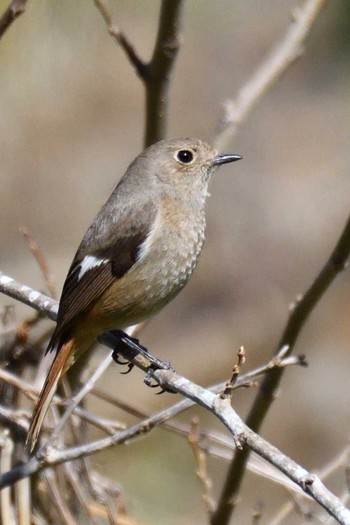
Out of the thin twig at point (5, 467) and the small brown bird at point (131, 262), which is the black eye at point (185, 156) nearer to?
the small brown bird at point (131, 262)

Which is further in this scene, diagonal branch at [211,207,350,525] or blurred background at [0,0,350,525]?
blurred background at [0,0,350,525]

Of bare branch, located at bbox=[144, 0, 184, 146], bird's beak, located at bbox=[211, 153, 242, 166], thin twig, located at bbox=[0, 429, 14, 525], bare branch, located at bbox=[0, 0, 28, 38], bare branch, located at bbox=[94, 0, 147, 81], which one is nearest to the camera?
bare branch, located at bbox=[0, 0, 28, 38]

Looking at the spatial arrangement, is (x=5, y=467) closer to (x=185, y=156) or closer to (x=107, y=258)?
(x=107, y=258)

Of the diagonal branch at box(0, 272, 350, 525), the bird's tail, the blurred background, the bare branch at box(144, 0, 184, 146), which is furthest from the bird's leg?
the blurred background

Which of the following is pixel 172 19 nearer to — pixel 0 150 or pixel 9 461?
pixel 9 461

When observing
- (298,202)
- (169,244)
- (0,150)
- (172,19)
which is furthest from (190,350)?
(172,19)

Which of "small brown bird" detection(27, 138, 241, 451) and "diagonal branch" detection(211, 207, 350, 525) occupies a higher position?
"small brown bird" detection(27, 138, 241, 451)

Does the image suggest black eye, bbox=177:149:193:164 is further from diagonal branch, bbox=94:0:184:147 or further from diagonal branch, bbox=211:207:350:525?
diagonal branch, bbox=211:207:350:525
